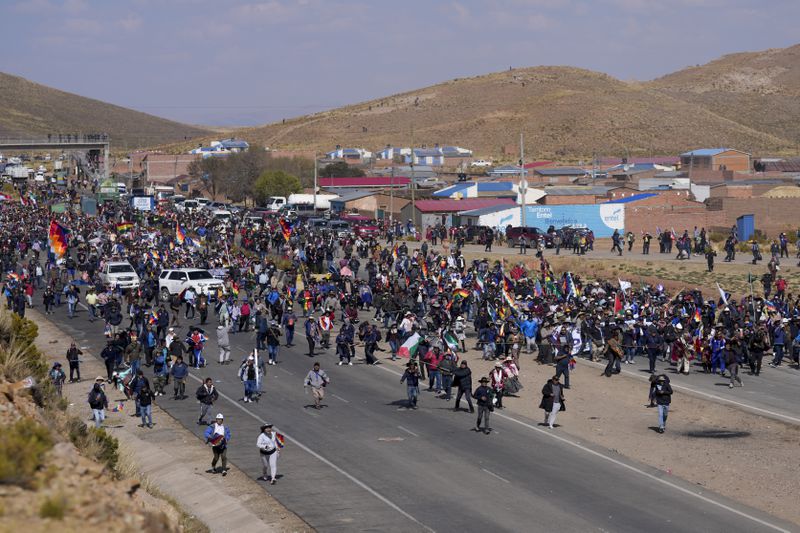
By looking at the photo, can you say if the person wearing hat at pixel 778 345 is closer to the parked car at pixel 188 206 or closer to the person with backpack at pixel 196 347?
the person with backpack at pixel 196 347

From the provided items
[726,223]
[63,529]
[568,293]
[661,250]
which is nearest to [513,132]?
[726,223]

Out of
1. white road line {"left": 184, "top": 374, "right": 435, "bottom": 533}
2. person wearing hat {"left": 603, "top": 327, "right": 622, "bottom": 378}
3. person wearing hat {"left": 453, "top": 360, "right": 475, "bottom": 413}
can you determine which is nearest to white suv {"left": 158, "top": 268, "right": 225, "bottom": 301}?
white road line {"left": 184, "top": 374, "right": 435, "bottom": 533}

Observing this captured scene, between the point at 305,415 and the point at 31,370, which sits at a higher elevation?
the point at 31,370

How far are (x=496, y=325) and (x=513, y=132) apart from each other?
457 feet

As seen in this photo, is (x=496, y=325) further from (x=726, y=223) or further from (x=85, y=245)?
(x=726, y=223)

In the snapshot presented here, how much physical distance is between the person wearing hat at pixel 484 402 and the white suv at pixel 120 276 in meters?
24.2

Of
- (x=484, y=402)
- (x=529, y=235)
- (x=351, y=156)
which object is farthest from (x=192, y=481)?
(x=351, y=156)

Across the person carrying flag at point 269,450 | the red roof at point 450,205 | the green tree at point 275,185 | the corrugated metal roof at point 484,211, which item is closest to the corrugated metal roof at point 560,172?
the green tree at point 275,185

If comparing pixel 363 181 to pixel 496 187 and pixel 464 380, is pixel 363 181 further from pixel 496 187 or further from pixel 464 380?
pixel 464 380

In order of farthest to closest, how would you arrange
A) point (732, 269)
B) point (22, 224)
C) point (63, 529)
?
point (22, 224) → point (732, 269) → point (63, 529)

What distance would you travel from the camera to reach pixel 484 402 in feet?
76.3

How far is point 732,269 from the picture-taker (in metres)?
51.3

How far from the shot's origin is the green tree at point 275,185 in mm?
102625

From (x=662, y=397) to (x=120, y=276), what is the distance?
90.6 feet
